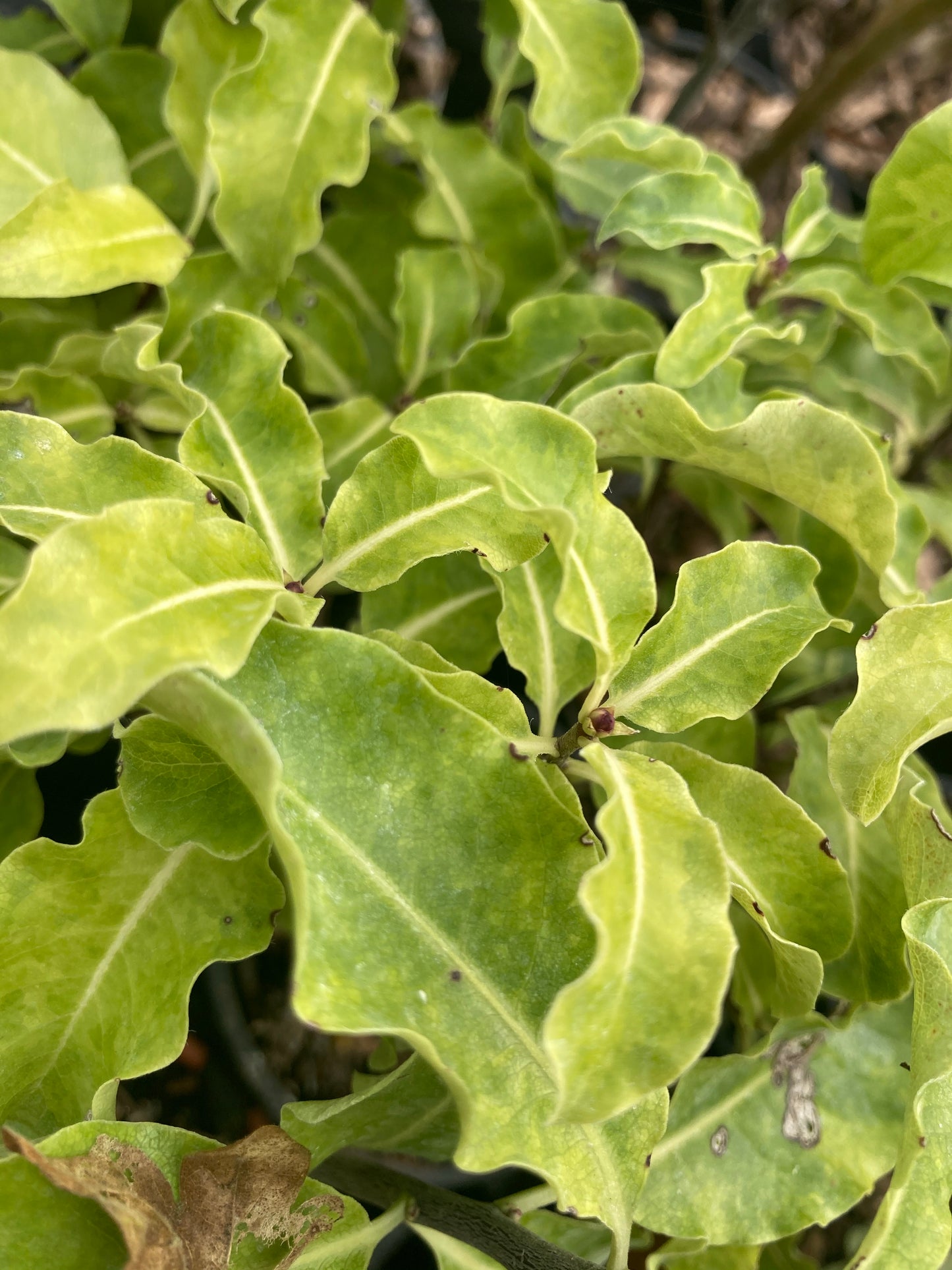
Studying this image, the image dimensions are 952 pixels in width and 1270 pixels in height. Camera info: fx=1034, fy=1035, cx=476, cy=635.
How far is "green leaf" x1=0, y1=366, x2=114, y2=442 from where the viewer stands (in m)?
0.79

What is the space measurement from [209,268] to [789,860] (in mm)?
631

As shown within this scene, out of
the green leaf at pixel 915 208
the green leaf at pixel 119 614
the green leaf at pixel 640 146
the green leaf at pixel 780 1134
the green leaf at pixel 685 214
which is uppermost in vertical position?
the green leaf at pixel 915 208

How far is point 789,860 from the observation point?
2.08 ft

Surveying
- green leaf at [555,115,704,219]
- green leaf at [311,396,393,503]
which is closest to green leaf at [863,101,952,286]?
green leaf at [555,115,704,219]

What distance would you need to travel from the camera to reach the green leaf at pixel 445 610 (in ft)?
2.57

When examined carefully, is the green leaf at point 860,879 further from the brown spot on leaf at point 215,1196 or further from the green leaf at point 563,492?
the brown spot on leaf at point 215,1196

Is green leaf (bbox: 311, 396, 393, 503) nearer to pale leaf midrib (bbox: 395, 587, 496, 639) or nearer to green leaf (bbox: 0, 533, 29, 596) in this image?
pale leaf midrib (bbox: 395, 587, 496, 639)

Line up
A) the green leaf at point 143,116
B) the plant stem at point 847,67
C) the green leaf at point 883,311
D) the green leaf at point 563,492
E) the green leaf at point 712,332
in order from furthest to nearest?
1. the plant stem at point 847,67
2. the green leaf at point 143,116
3. the green leaf at point 883,311
4. the green leaf at point 712,332
5. the green leaf at point 563,492

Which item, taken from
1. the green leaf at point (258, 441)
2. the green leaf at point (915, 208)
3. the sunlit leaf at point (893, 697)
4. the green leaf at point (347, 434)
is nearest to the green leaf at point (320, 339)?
the green leaf at point (347, 434)

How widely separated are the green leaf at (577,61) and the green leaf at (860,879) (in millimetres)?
546

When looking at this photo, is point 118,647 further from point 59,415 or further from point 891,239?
point 891,239

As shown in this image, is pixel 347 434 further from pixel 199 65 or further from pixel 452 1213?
pixel 452 1213

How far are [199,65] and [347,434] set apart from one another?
13.2 inches

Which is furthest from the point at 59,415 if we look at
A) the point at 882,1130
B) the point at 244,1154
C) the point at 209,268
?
the point at 882,1130
